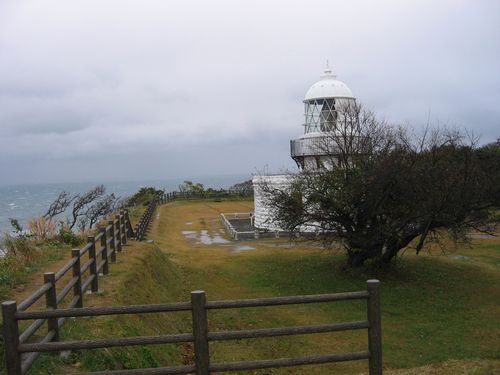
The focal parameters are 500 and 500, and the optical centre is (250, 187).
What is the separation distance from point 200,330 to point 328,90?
79.4ft

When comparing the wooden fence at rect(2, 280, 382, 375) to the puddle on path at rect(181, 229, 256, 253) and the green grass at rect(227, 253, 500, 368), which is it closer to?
the green grass at rect(227, 253, 500, 368)

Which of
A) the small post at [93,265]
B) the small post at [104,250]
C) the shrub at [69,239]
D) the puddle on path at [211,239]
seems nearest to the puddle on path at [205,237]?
the puddle on path at [211,239]

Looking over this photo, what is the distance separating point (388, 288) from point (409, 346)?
4.97m

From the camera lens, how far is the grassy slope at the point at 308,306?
804cm

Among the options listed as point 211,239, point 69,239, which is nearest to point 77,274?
point 69,239

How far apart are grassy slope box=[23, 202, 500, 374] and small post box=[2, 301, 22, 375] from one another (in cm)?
94

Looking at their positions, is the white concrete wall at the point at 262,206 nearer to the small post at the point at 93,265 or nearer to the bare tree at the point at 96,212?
the bare tree at the point at 96,212

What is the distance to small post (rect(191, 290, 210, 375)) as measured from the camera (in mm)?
4629

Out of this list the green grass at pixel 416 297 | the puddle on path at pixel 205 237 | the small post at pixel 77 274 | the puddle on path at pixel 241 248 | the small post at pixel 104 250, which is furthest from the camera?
the puddle on path at pixel 205 237

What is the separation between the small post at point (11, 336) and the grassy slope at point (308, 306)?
0.94 metres

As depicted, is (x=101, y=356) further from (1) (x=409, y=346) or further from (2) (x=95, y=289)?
(1) (x=409, y=346)

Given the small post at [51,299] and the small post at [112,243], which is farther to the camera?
the small post at [112,243]

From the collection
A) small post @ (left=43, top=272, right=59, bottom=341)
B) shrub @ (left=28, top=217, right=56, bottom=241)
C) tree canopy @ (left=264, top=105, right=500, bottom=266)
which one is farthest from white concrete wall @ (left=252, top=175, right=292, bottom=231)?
small post @ (left=43, top=272, right=59, bottom=341)

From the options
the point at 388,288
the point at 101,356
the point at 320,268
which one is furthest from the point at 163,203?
the point at 101,356
